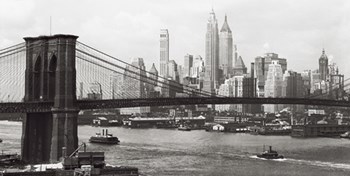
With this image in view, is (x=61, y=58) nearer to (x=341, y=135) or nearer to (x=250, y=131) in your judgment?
(x=341, y=135)

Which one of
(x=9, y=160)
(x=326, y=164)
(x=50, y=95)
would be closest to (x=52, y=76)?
(x=50, y=95)

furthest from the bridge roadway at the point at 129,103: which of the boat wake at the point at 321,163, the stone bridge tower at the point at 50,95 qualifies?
the boat wake at the point at 321,163

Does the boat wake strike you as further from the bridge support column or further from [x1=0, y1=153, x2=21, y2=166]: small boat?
[x1=0, y1=153, x2=21, y2=166]: small boat

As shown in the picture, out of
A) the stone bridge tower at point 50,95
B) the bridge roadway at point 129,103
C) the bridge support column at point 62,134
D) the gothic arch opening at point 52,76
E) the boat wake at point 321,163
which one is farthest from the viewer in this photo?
the boat wake at point 321,163

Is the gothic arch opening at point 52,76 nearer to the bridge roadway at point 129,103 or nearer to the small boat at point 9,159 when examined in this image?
the bridge roadway at point 129,103

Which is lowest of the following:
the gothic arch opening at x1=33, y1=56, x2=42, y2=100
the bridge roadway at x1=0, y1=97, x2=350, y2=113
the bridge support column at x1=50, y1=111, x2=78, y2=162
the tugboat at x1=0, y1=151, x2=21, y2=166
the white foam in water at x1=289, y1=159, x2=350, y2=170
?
the white foam in water at x1=289, y1=159, x2=350, y2=170

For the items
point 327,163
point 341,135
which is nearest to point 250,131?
point 341,135

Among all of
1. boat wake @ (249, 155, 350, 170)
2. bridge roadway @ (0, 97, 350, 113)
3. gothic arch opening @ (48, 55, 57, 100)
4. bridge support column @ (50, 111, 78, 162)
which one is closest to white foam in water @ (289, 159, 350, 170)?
boat wake @ (249, 155, 350, 170)

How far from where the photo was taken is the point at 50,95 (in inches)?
2537

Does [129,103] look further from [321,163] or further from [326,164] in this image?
[326,164]

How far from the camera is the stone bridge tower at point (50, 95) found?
60750mm

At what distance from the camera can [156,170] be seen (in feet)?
190

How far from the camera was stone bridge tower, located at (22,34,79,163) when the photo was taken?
60.8m

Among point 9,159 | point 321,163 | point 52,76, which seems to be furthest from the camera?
point 321,163
